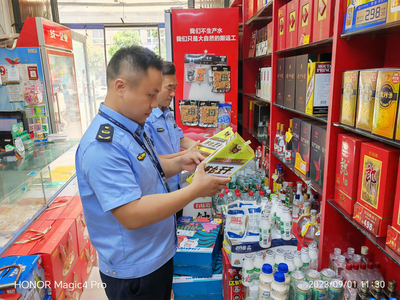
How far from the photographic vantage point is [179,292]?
253cm

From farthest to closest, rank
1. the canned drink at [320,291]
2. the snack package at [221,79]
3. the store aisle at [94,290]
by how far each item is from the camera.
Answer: the snack package at [221,79] → the store aisle at [94,290] → the canned drink at [320,291]

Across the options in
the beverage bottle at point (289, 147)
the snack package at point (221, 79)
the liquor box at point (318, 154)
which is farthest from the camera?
the snack package at point (221, 79)

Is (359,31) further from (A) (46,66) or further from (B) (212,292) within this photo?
(A) (46,66)

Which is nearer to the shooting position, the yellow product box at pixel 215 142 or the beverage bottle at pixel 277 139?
the yellow product box at pixel 215 142

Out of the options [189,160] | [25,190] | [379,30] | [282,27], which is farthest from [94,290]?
[379,30]

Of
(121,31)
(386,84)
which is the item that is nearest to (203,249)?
(386,84)

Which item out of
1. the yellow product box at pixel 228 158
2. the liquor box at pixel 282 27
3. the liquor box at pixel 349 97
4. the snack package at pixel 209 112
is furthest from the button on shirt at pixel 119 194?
the snack package at pixel 209 112

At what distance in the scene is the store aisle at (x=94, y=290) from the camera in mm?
3098

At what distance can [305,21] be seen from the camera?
221cm

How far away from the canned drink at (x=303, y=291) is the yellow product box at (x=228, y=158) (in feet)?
2.32

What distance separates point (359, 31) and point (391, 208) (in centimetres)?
87

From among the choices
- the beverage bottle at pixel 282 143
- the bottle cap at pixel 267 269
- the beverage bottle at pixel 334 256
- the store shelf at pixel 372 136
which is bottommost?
the beverage bottle at pixel 334 256

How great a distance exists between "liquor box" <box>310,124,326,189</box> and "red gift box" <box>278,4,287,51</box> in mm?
983

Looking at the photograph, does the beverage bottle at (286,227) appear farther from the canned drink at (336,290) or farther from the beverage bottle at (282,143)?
the beverage bottle at (282,143)
